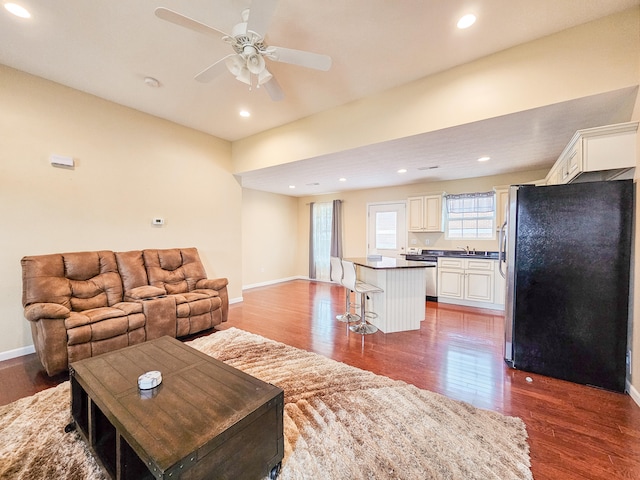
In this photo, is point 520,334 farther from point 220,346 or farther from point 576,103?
point 220,346

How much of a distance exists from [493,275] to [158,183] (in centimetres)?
563

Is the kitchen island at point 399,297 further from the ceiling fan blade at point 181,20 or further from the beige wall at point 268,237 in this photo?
the beige wall at point 268,237

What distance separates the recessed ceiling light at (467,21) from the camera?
81.7 inches

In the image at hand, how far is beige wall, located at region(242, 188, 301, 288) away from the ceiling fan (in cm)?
426

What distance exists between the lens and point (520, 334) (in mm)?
2582

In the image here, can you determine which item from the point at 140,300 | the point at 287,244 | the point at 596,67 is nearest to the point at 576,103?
the point at 596,67

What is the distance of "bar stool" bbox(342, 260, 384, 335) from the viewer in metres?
3.31

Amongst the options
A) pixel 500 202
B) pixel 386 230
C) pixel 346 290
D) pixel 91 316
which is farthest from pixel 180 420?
pixel 386 230

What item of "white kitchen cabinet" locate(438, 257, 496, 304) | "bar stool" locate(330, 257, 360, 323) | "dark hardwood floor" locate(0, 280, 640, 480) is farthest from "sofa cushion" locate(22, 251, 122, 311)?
"white kitchen cabinet" locate(438, 257, 496, 304)

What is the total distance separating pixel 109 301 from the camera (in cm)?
309

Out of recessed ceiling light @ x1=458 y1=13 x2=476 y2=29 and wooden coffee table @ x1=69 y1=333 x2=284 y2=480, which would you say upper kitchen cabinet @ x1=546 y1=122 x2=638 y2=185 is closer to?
recessed ceiling light @ x1=458 y1=13 x2=476 y2=29

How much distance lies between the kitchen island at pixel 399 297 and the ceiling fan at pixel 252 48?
223cm

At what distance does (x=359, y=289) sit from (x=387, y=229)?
348 cm

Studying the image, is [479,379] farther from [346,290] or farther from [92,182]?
[92,182]
